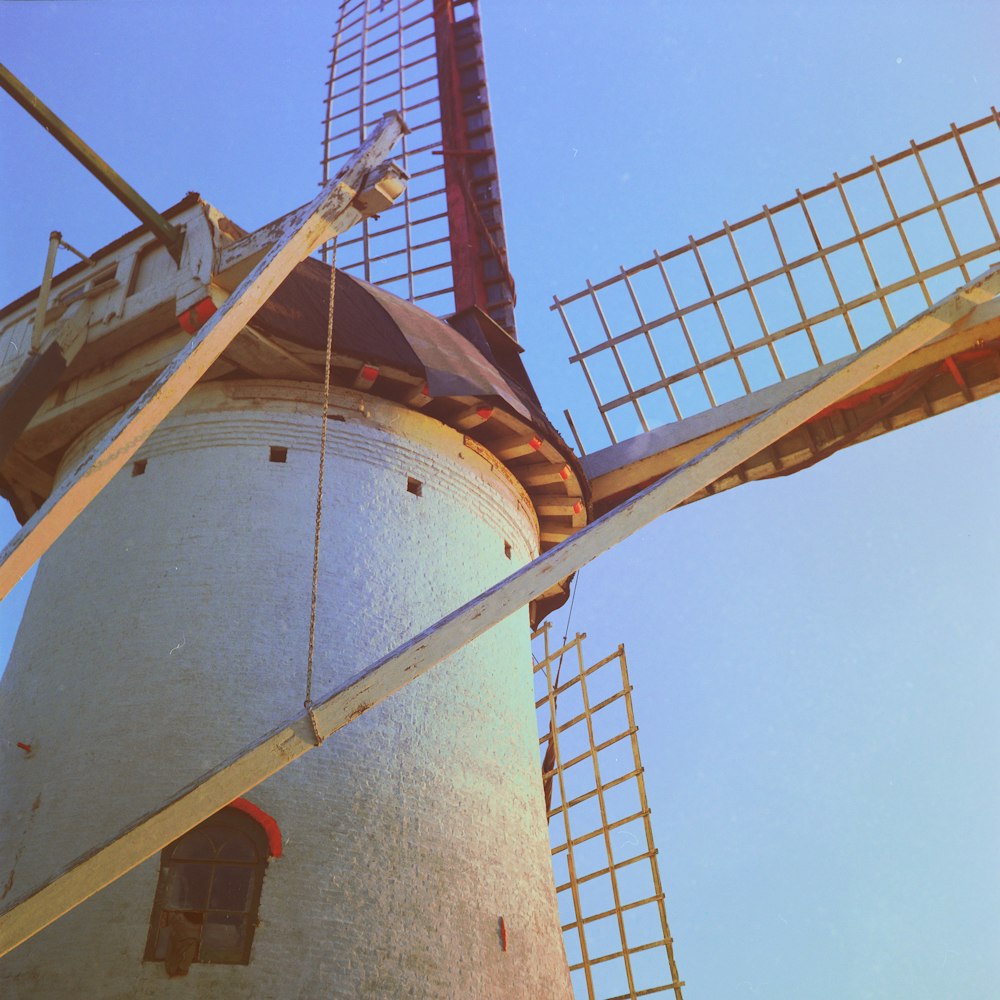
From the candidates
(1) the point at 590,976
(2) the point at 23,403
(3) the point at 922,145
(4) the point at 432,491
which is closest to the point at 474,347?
(4) the point at 432,491

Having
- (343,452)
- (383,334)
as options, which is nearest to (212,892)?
(343,452)

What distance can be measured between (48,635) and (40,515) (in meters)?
2.99

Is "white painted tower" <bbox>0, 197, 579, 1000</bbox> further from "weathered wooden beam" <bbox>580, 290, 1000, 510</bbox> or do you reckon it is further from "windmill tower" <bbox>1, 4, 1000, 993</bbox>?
"weathered wooden beam" <bbox>580, 290, 1000, 510</bbox>

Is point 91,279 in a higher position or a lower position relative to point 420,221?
lower

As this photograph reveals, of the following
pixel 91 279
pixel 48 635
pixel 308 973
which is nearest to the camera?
pixel 308 973

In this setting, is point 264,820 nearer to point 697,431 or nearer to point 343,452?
point 343,452

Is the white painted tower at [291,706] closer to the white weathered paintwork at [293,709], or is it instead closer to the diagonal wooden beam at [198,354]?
the white weathered paintwork at [293,709]

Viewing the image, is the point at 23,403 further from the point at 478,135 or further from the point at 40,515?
the point at 478,135

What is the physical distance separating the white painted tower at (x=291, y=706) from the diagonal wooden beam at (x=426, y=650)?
5.54ft

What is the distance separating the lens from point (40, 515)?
451 cm

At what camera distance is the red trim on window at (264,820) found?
6082mm

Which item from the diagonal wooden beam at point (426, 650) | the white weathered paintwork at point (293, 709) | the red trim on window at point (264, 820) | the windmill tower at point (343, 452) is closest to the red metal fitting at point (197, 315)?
the windmill tower at point (343, 452)

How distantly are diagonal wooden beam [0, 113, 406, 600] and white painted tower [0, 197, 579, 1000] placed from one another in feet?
4.92

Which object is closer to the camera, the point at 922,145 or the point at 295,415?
the point at 295,415
